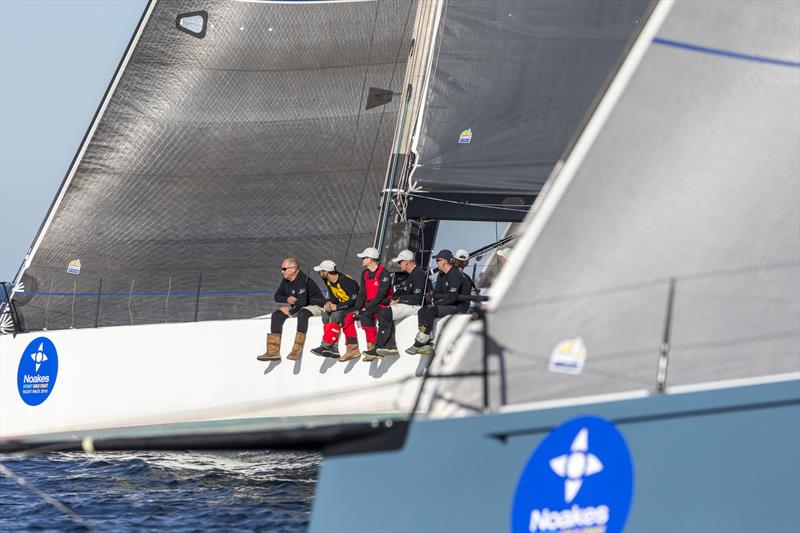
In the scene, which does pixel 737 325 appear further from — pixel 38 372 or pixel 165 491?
pixel 38 372

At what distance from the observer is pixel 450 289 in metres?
9.24

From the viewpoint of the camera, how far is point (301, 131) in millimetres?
11844

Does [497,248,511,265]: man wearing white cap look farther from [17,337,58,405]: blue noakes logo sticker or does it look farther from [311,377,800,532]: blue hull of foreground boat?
[311,377,800,532]: blue hull of foreground boat

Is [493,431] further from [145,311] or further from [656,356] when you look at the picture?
[145,311]

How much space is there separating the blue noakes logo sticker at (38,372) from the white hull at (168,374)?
0.05 m

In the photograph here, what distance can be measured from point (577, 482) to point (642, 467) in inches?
9.5

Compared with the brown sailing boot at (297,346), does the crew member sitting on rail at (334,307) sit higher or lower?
higher

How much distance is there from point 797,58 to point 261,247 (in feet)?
24.3

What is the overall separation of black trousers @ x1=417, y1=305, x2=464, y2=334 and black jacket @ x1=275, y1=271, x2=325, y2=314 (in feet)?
3.35

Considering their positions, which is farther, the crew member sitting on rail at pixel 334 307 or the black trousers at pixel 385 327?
the crew member sitting on rail at pixel 334 307

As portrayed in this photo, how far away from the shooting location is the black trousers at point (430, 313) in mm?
9078

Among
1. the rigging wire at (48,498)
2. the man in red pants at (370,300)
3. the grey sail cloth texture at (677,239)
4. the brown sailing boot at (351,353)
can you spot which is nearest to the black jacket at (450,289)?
the man in red pants at (370,300)

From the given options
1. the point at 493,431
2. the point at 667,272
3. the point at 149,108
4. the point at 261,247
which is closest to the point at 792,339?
the point at 667,272

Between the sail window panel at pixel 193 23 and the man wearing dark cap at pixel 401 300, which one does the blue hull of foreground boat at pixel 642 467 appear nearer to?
the man wearing dark cap at pixel 401 300
